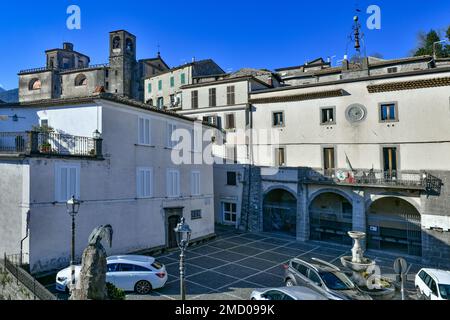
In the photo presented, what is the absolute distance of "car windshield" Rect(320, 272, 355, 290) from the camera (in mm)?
12508

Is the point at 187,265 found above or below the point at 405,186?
below

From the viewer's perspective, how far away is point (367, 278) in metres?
15.5

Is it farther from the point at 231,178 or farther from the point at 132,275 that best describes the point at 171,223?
the point at 231,178

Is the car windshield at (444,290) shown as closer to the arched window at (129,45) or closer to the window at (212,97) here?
the window at (212,97)

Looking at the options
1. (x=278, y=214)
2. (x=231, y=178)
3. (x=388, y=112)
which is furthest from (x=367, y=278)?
(x=231, y=178)

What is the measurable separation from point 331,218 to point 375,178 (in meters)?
5.35

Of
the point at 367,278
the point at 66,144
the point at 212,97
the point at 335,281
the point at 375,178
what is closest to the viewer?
the point at 335,281

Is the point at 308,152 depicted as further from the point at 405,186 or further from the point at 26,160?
the point at 26,160

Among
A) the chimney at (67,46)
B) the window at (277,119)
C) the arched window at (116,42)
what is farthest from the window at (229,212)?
the chimney at (67,46)

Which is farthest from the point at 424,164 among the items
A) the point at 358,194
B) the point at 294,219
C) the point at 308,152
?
the point at 294,219

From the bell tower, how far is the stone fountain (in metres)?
46.7

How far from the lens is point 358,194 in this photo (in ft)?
81.6

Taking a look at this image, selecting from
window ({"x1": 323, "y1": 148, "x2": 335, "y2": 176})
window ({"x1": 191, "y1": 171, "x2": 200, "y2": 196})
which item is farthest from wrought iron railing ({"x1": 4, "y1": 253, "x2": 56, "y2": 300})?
window ({"x1": 323, "y1": 148, "x2": 335, "y2": 176})
